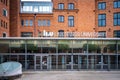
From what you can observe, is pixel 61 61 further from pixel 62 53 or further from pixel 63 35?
pixel 63 35

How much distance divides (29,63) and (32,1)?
21236mm

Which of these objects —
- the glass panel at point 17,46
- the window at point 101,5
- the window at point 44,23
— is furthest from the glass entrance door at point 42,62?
the window at point 101,5

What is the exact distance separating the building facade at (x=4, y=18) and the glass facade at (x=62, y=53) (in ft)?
18.3

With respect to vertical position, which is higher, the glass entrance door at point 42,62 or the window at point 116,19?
the window at point 116,19

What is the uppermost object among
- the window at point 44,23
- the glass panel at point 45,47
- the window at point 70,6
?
the window at point 70,6

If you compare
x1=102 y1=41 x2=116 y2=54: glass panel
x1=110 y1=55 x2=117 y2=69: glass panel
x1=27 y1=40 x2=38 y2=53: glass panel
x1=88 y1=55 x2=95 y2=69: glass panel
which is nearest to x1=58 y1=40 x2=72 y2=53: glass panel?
x1=88 y1=55 x2=95 y2=69: glass panel

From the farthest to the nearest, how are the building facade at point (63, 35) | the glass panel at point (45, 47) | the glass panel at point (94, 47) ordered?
the glass panel at point (94, 47) < the glass panel at point (45, 47) < the building facade at point (63, 35)

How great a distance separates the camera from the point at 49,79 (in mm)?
34781

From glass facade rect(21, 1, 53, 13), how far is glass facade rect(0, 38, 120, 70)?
16.1 metres

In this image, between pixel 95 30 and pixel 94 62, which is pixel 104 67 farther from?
pixel 95 30

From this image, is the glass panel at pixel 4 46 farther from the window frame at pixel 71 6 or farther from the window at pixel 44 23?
the window frame at pixel 71 6

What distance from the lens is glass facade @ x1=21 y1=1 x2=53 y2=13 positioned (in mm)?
61844

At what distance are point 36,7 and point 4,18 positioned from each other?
11694 millimetres

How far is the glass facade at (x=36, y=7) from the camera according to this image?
203 feet
